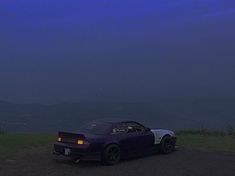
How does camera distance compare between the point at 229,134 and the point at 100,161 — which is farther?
the point at 229,134

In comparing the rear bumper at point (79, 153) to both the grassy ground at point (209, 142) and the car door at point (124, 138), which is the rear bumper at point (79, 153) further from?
the grassy ground at point (209, 142)

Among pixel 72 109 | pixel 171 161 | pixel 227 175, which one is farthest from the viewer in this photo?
pixel 72 109

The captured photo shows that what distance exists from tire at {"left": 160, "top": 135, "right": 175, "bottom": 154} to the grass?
5.31 m

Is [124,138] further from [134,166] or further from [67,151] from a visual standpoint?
[67,151]

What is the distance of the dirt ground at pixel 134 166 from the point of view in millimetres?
17109

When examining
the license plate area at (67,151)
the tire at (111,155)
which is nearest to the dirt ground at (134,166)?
the tire at (111,155)

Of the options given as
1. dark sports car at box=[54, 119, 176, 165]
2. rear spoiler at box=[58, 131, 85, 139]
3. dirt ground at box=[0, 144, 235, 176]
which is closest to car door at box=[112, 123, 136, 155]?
dark sports car at box=[54, 119, 176, 165]

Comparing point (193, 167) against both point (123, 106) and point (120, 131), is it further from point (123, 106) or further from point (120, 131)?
point (123, 106)

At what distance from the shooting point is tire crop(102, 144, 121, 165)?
18.7m

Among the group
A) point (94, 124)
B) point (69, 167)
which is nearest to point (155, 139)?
point (94, 124)

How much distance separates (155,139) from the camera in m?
21.0

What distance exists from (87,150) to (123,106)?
55245 millimetres

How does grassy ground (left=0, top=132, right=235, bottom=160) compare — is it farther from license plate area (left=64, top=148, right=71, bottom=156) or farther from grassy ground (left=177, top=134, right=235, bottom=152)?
license plate area (left=64, top=148, right=71, bottom=156)

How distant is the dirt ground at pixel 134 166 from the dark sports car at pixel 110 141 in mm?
315
